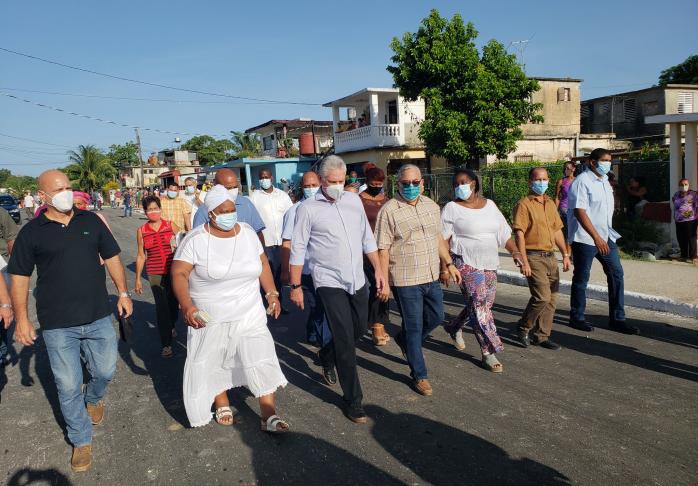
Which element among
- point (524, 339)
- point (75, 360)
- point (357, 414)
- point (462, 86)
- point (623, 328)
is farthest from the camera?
point (462, 86)

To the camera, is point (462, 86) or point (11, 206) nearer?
point (462, 86)

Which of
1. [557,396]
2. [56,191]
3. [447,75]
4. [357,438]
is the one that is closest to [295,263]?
[357,438]

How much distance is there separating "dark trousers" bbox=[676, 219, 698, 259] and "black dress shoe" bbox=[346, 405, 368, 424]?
8597mm

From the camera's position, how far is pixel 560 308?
7.02 m

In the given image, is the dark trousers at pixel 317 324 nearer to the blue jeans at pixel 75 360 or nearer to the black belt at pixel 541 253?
the blue jeans at pixel 75 360

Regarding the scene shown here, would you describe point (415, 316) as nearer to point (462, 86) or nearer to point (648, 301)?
point (648, 301)

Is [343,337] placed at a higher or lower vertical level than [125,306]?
lower

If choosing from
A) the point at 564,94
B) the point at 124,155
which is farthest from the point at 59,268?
the point at 124,155

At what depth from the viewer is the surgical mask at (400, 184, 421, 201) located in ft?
14.7

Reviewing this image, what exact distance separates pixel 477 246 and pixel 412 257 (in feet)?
2.72

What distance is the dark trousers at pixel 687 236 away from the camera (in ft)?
32.4

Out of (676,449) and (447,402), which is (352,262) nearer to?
(447,402)

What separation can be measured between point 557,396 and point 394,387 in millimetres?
1307

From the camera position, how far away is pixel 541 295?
5.41 meters
